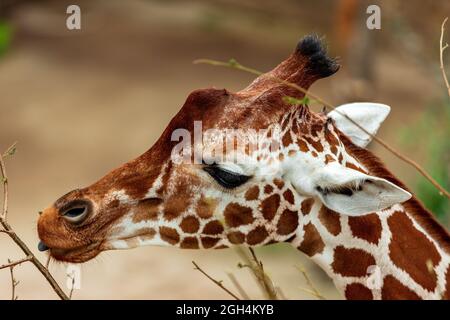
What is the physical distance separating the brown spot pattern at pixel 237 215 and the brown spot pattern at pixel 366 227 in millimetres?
344

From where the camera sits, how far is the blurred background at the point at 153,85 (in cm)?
969

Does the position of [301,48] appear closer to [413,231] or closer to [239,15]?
[413,231]

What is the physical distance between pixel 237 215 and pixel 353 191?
426 mm

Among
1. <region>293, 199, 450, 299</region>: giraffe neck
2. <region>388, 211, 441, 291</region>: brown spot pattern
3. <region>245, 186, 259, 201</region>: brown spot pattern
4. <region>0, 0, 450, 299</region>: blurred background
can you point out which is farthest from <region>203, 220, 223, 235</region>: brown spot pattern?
<region>0, 0, 450, 299</region>: blurred background

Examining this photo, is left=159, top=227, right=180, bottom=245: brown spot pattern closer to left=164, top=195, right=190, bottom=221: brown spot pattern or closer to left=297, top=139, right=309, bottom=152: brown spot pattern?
left=164, top=195, right=190, bottom=221: brown spot pattern

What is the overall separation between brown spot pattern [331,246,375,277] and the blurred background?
5.20 meters

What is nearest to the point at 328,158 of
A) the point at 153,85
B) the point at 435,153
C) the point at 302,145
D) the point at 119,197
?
the point at 302,145

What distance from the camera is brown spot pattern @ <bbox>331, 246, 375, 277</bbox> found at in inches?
120

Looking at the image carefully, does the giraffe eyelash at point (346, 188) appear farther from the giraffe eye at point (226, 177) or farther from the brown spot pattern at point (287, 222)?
the giraffe eye at point (226, 177)

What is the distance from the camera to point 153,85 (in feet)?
43.0

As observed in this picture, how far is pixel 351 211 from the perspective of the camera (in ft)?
9.36

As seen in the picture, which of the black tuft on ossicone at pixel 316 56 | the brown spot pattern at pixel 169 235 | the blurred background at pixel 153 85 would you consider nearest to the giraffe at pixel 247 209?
the brown spot pattern at pixel 169 235

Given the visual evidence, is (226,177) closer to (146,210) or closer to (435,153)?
(146,210)

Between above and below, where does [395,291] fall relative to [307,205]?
below
